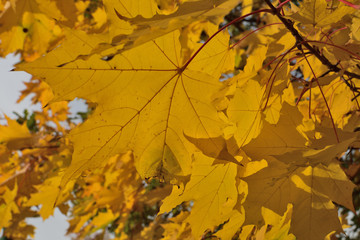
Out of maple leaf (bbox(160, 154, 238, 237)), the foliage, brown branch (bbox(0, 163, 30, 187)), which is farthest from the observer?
brown branch (bbox(0, 163, 30, 187))

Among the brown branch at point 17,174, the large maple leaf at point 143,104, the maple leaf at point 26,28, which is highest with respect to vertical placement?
the maple leaf at point 26,28

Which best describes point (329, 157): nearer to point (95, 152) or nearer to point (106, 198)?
point (95, 152)

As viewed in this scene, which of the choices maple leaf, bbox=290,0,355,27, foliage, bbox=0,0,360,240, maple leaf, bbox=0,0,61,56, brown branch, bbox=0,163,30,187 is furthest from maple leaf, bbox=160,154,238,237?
brown branch, bbox=0,163,30,187

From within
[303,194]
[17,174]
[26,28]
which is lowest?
[303,194]

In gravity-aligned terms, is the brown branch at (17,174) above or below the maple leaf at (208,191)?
above

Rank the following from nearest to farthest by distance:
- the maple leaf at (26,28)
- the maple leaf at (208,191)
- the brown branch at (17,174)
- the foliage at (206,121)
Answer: the foliage at (206,121)
the maple leaf at (208,191)
the maple leaf at (26,28)
the brown branch at (17,174)

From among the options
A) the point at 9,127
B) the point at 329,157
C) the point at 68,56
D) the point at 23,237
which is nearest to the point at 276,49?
the point at 329,157

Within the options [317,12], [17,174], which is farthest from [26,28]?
[317,12]

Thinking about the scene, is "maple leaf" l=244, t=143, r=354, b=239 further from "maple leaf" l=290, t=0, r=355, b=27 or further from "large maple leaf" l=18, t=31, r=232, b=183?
"maple leaf" l=290, t=0, r=355, b=27

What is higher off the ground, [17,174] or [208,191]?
[17,174]

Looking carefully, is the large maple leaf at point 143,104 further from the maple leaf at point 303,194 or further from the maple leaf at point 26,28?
the maple leaf at point 26,28

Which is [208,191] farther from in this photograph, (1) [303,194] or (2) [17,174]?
(2) [17,174]

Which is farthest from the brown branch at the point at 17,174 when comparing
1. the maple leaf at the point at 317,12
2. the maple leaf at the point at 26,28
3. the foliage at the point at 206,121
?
the maple leaf at the point at 317,12

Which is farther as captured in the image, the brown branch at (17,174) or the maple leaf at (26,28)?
the brown branch at (17,174)
